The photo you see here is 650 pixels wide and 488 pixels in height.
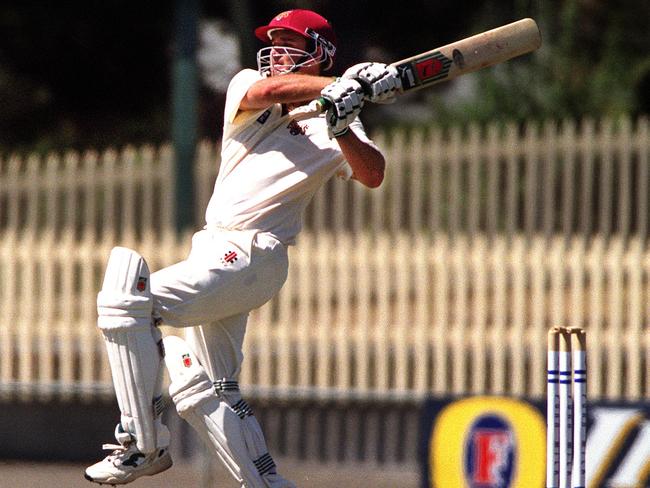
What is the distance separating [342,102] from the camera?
4.04 meters

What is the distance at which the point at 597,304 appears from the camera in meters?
7.71

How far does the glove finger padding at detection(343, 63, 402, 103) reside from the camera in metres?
4.11

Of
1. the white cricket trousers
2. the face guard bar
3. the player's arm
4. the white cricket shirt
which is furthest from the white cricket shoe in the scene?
the face guard bar

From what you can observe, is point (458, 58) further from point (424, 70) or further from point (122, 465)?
point (122, 465)

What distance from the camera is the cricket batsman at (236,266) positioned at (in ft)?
13.8

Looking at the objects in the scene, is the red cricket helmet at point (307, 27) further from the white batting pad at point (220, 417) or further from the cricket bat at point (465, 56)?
the white batting pad at point (220, 417)

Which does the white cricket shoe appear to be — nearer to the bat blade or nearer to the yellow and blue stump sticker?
the bat blade

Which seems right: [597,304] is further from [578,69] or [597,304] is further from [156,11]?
[156,11]

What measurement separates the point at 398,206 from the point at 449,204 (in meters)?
0.30

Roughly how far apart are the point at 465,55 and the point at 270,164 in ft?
2.23

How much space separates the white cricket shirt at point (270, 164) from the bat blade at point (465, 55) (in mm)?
308

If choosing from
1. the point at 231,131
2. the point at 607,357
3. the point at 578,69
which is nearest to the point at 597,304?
the point at 607,357

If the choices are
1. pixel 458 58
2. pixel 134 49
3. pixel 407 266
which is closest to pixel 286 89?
pixel 458 58

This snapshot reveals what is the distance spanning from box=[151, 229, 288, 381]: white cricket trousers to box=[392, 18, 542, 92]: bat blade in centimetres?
67
